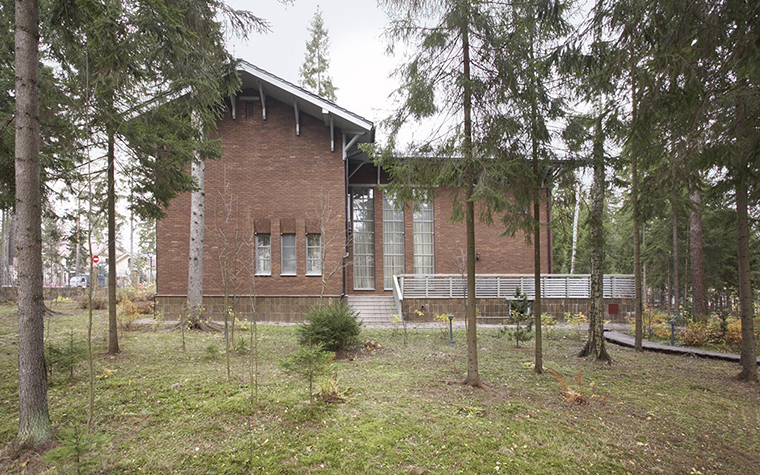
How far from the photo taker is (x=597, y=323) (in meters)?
7.98

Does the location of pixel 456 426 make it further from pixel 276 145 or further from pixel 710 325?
pixel 276 145

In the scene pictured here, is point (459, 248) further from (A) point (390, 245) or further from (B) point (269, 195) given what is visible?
(B) point (269, 195)

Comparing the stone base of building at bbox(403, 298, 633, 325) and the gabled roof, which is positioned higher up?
the gabled roof

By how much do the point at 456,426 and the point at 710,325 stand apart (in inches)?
395

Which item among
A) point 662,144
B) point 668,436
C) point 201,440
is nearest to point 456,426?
point 668,436

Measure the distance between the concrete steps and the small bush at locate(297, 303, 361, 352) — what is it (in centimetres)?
564

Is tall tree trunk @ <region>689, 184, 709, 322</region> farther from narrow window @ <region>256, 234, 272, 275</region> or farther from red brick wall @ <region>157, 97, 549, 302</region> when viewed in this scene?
narrow window @ <region>256, 234, 272, 275</region>

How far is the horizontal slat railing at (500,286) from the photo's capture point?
14820 mm

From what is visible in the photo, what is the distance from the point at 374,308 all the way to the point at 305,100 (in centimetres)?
807

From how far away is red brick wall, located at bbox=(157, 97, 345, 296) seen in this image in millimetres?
14369

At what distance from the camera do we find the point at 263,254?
A: 14797 mm

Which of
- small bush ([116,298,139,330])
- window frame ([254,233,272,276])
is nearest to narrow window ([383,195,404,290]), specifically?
window frame ([254,233,272,276])

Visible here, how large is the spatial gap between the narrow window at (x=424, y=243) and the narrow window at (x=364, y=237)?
6.23ft

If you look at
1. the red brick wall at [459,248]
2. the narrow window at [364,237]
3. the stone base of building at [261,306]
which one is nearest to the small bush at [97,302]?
the stone base of building at [261,306]
